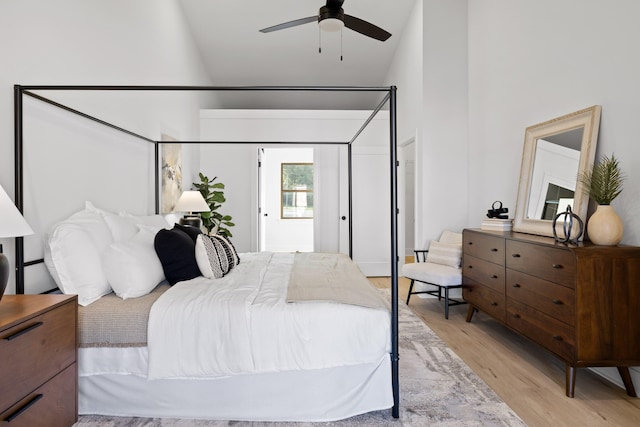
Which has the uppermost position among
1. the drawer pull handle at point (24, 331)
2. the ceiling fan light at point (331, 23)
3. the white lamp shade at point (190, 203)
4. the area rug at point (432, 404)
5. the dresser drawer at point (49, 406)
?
the ceiling fan light at point (331, 23)

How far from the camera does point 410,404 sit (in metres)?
2.01

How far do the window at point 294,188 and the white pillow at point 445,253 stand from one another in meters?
4.55

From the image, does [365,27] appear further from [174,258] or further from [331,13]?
[174,258]

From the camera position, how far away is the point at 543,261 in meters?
2.35

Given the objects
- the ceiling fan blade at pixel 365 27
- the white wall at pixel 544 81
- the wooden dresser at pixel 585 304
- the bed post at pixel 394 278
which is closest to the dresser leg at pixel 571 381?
the wooden dresser at pixel 585 304

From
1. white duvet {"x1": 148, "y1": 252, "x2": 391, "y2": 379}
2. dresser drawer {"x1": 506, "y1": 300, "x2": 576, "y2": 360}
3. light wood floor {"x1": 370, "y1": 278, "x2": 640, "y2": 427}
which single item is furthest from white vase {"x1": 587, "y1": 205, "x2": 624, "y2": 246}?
white duvet {"x1": 148, "y1": 252, "x2": 391, "y2": 379}

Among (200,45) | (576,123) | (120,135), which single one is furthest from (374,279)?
(200,45)

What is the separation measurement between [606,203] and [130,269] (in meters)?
2.75

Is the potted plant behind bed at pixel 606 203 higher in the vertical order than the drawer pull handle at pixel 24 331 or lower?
higher

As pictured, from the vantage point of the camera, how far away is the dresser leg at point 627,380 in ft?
6.88

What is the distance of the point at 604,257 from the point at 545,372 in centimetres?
90

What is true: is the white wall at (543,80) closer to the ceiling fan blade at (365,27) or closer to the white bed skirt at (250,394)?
the ceiling fan blade at (365,27)

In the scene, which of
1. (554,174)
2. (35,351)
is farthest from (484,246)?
(35,351)

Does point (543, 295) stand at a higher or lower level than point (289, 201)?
lower
